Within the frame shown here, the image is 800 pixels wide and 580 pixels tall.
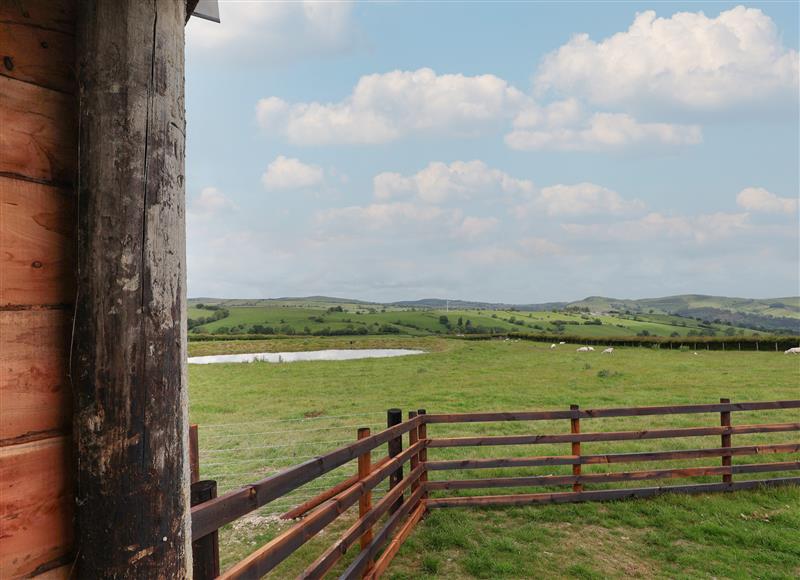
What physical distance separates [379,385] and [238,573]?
19860 mm

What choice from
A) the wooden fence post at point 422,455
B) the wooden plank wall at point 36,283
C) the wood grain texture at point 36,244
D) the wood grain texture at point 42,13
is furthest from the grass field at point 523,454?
the wood grain texture at point 42,13

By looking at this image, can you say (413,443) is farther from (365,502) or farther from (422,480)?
(365,502)

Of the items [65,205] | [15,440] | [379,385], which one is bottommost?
[379,385]

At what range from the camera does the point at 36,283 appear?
4.54 feet

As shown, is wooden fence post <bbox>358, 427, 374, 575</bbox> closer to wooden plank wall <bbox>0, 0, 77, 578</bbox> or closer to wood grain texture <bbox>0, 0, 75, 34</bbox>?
wooden plank wall <bbox>0, 0, 77, 578</bbox>

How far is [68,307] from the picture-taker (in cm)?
145

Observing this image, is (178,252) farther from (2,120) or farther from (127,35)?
(127,35)

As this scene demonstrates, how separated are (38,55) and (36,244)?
583 millimetres

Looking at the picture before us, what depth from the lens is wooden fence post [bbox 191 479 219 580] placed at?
218 cm

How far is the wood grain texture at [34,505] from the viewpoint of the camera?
1.28 m

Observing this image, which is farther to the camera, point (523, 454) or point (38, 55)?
point (523, 454)

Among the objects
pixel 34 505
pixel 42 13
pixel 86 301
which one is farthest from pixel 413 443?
pixel 42 13

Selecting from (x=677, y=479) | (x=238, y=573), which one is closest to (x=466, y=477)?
(x=677, y=479)

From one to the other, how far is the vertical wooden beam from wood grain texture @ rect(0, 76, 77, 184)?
7 centimetres
